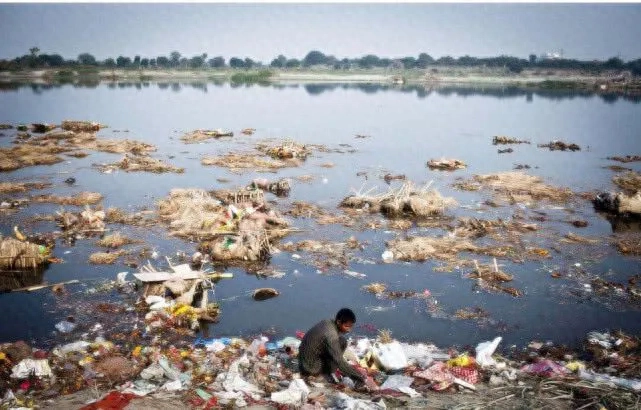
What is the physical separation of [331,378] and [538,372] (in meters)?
2.75

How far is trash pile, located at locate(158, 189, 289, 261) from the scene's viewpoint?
10008mm

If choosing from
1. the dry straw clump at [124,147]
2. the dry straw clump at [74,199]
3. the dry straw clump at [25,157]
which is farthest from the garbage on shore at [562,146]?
the dry straw clump at [25,157]

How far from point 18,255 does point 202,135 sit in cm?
1983

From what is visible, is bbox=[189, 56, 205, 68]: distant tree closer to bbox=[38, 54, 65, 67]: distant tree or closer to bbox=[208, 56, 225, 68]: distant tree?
bbox=[208, 56, 225, 68]: distant tree

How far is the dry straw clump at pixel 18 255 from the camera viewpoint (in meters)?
8.88

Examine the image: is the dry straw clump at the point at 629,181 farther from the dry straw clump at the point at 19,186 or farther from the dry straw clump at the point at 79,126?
the dry straw clump at the point at 79,126

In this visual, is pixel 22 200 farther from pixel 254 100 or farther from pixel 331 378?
pixel 254 100

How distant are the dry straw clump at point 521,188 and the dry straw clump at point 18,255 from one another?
13776 millimetres

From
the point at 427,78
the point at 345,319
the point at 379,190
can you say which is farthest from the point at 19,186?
the point at 427,78

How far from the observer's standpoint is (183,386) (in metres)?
5.34

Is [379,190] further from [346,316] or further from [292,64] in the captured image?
[292,64]

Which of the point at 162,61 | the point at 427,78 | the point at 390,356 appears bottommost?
the point at 390,356

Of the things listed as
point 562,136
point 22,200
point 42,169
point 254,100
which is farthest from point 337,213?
point 254,100

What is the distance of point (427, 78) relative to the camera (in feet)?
362
